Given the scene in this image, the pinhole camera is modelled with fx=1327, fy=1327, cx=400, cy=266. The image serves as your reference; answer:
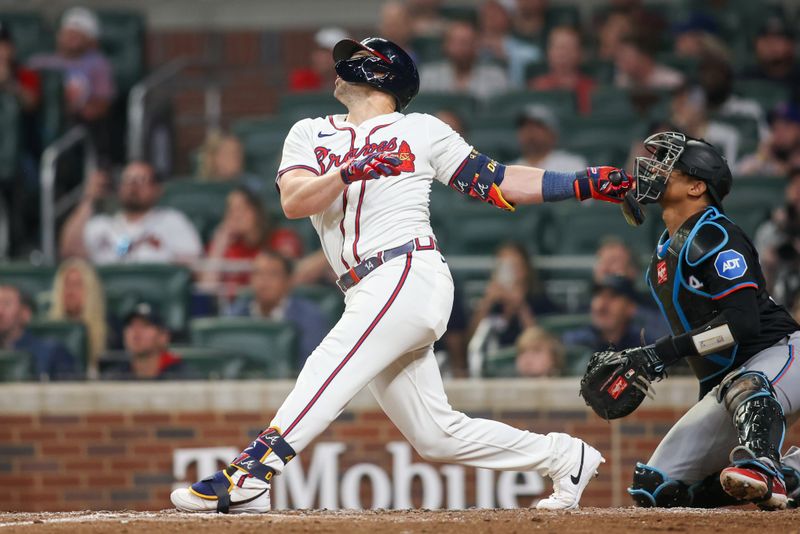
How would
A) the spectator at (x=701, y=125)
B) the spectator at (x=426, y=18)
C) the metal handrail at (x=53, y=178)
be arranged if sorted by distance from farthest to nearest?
the spectator at (x=426, y=18) < the metal handrail at (x=53, y=178) < the spectator at (x=701, y=125)

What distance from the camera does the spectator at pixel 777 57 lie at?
10398 millimetres

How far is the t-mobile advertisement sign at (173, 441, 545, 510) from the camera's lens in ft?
22.7

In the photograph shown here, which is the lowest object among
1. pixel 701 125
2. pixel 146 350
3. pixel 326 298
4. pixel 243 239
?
pixel 146 350

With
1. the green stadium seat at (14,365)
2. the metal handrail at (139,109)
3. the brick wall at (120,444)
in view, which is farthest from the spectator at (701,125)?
the green stadium seat at (14,365)

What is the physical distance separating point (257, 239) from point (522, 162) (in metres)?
1.95

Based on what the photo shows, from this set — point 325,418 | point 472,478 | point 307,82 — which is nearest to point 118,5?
point 307,82

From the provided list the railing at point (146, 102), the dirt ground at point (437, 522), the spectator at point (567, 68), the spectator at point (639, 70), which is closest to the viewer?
the dirt ground at point (437, 522)

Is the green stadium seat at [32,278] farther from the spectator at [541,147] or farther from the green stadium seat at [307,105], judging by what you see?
the spectator at [541,147]

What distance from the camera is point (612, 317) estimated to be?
738 cm

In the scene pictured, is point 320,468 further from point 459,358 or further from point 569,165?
point 569,165

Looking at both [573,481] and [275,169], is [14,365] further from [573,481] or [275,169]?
[573,481]

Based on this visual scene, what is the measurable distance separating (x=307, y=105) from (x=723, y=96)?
315 cm

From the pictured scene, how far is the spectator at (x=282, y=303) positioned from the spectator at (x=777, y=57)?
453cm

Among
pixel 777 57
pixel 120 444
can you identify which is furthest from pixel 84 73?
pixel 777 57
